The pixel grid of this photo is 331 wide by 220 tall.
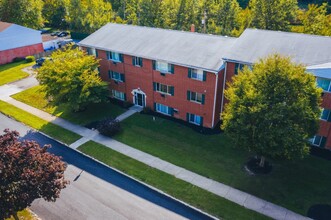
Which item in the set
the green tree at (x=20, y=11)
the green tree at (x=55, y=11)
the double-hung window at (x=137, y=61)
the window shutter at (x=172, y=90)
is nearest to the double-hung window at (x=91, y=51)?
the double-hung window at (x=137, y=61)

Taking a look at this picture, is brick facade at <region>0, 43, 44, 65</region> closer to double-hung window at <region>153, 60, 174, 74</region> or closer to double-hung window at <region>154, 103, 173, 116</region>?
double-hung window at <region>154, 103, 173, 116</region>

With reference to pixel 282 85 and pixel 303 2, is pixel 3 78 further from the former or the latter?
pixel 303 2

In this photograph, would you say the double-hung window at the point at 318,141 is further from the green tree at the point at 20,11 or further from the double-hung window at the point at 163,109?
the green tree at the point at 20,11

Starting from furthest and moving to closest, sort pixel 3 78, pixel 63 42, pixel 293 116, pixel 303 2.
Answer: pixel 303 2 → pixel 63 42 → pixel 3 78 → pixel 293 116

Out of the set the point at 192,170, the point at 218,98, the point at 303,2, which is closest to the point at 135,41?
the point at 218,98

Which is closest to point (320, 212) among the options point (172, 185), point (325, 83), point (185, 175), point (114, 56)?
point (185, 175)

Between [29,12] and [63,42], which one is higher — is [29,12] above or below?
above
